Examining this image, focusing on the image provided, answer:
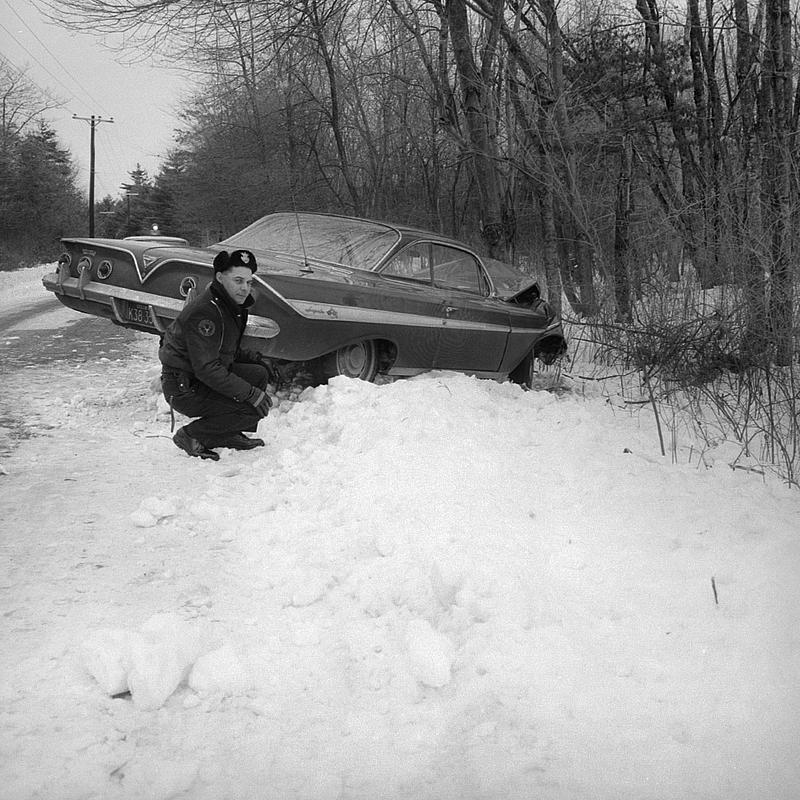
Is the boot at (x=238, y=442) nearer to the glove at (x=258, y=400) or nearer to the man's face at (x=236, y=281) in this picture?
the glove at (x=258, y=400)

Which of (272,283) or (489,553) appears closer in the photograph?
(489,553)

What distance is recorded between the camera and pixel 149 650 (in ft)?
7.41

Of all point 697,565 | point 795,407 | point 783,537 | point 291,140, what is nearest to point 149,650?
point 697,565

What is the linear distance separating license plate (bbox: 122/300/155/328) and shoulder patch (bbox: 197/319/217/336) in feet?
4.01

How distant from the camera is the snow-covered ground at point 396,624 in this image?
78.2 inches

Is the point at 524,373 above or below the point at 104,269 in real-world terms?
below

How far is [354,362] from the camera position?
5.82 meters

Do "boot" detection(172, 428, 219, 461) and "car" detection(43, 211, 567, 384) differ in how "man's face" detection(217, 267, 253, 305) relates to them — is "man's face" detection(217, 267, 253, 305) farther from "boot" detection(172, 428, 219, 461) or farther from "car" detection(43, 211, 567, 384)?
"boot" detection(172, 428, 219, 461)

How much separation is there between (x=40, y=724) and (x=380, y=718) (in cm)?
96

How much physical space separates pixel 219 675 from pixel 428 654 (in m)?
0.66

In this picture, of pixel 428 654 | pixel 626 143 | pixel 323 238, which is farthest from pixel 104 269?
pixel 626 143

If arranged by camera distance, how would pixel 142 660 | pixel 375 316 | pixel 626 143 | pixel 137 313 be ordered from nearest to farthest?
pixel 142 660, pixel 137 313, pixel 375 316, pixel 626 143

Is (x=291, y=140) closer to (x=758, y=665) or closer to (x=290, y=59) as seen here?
(x=290, y=59)

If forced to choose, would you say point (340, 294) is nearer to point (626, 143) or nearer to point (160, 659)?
point (160, 659)
